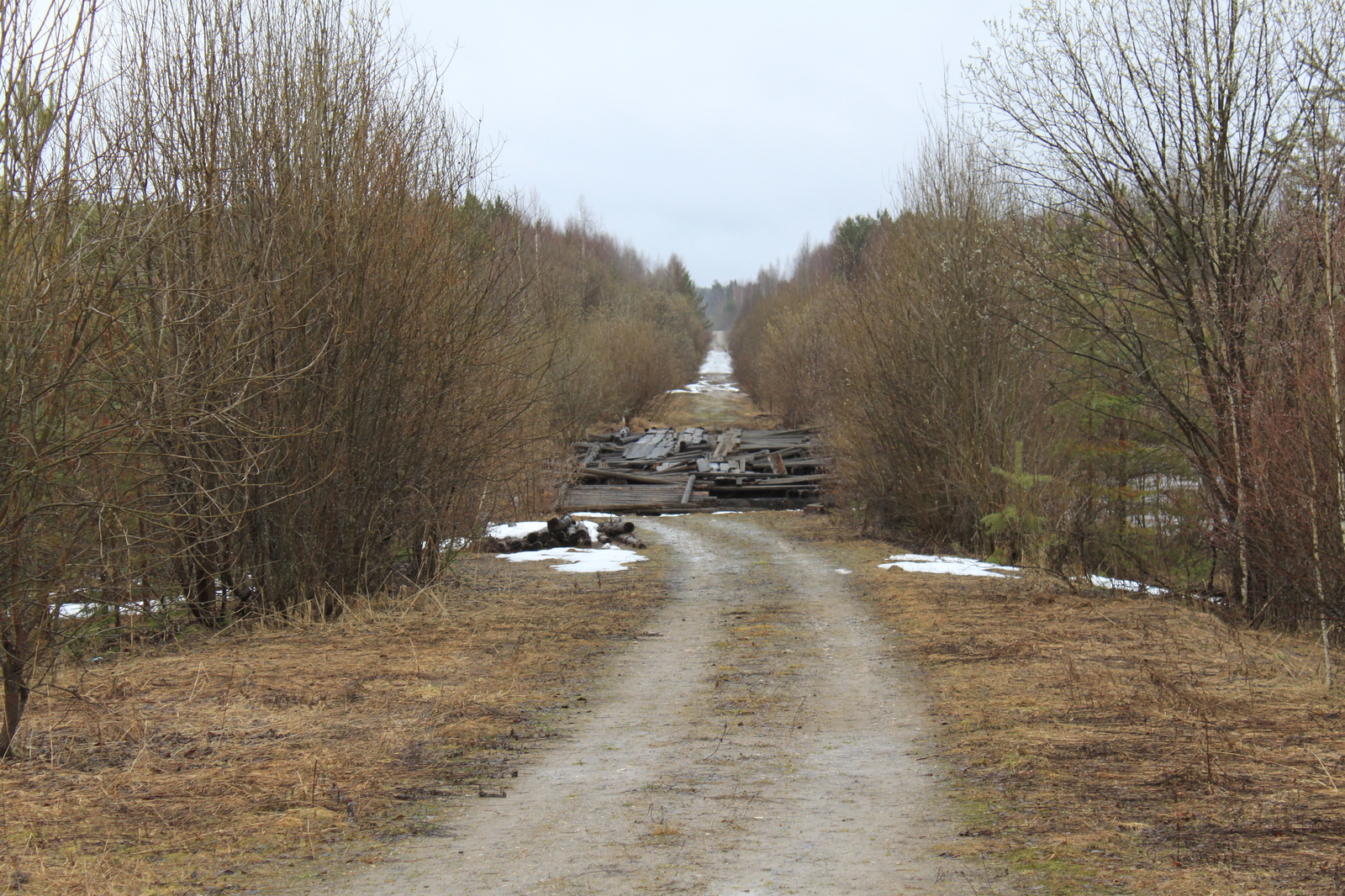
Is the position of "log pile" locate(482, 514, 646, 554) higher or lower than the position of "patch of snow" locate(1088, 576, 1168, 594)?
higher

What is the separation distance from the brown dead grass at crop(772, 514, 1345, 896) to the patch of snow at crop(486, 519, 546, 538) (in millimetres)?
9320

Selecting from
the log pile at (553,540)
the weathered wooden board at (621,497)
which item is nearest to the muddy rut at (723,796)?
the log pile at (553,540)

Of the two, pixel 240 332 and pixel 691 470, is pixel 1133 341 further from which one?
A: pixel 691 470

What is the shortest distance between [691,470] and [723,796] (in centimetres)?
2546

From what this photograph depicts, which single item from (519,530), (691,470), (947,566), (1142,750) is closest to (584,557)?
(519,530)

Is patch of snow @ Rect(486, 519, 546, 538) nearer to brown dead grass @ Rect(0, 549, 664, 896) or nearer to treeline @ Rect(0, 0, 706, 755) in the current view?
treeline @ Rect(0, 0, 706, 755)

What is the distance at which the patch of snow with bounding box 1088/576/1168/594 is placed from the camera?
12344 mm

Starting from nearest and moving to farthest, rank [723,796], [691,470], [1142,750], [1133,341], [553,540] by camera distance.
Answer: [723,796], [1142,750], [1133,341], [553,540], [691,470]

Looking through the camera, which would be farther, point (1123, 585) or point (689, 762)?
point (1123, 585)

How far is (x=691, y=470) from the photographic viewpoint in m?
30.3

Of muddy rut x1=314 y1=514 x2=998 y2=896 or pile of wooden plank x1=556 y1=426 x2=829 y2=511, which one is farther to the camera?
pile of wooden plank x1=556 y1=426 x2=829 y2=511

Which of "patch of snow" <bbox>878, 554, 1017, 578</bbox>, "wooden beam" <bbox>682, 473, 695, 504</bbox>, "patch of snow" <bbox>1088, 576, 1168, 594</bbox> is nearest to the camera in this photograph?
"patch of snow" <bbox>1088, 576, 1168, 594</bbox>

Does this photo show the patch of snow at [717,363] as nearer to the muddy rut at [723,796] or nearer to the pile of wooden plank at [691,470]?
the pile of wooden plank at [691,470]

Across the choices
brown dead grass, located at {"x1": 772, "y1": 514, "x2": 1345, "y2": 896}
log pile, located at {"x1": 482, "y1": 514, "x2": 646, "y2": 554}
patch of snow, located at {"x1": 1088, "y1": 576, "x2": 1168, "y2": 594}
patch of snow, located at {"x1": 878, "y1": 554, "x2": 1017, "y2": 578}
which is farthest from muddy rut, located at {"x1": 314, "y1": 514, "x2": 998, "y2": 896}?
log pile, located at {"x1": 482, "y1": 514, "x2": 646, "y2": 554}
